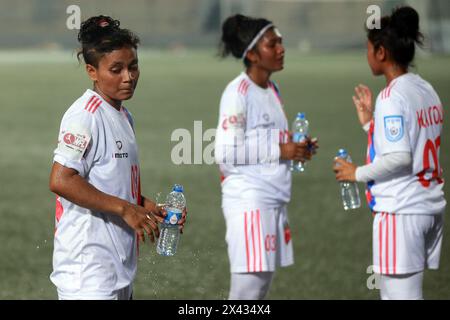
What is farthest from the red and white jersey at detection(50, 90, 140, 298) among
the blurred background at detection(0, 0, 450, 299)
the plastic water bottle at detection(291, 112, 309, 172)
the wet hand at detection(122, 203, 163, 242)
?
the blurred background at detection(0, 0, 450, 299)

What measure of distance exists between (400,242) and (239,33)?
6.10 feet

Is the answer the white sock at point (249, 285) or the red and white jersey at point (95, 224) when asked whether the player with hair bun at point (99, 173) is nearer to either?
the red and white jersey at point (95, 224)

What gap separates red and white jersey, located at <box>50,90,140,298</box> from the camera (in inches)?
158

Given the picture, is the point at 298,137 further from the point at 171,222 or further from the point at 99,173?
the point at 99,173

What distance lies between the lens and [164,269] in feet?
27.3

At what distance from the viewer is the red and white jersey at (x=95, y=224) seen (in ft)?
13.1

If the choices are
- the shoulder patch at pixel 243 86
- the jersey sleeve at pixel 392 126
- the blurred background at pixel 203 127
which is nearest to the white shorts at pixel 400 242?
the jersey sleeve at pixel 392 126

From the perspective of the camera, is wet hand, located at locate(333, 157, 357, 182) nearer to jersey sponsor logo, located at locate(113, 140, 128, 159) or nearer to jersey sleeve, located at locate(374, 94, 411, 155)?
jersey sleeve, located at locate(374, 94, 411, 155)

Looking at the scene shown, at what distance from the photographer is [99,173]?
4.03 m

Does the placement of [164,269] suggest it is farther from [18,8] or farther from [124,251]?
[18,8]

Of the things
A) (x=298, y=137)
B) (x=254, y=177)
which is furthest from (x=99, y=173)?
(x=298, y=137)

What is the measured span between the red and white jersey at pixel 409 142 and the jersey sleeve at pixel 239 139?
823 millimetres
